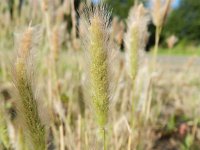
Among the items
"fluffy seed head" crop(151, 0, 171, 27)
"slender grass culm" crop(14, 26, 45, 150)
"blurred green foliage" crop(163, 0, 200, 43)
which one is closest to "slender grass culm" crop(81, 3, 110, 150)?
"slender grass culm" crop(14, 26, 45, 150)

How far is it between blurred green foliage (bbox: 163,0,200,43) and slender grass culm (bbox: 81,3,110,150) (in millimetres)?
20753

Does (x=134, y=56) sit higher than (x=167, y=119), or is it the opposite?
(x=134, y=56)

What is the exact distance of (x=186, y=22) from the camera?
74.4 ft

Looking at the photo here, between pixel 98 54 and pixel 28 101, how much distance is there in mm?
156

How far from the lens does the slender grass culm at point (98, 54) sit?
882 millimetres

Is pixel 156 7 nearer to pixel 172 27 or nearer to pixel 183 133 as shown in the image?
pixel 183 133

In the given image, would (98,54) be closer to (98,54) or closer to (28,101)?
(98,54)

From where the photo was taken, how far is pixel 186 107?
A: 3459 mm

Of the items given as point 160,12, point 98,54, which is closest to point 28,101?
point 98,54

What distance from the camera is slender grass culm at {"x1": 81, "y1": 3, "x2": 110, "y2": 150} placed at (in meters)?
0.88

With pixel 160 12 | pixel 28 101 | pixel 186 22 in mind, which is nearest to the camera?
pixel 28 101

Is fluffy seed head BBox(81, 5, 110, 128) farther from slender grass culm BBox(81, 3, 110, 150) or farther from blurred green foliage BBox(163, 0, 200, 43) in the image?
blurred green foliage BBox(163, 0, 200, 43)

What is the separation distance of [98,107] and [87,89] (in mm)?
45

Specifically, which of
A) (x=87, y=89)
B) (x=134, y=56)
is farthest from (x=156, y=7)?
(x=87, y=89)
